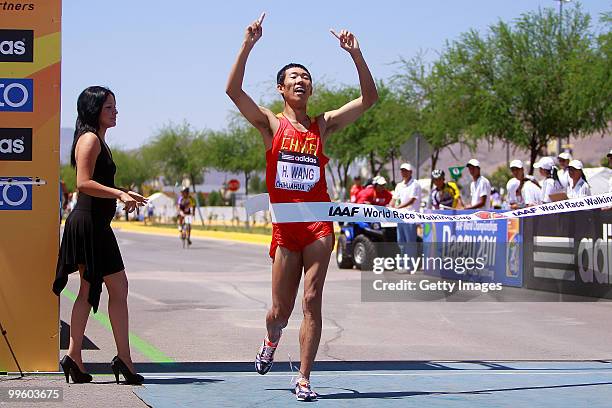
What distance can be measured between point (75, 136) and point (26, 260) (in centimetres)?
89

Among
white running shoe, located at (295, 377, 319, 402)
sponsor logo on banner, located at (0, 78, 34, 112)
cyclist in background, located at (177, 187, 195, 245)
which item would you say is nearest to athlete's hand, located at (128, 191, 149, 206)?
sponsor logo on banner, located at (0, 78, 34, 112)

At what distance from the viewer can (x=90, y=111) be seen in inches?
308

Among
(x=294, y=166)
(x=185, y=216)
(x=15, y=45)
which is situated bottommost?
(x=185, y=216)

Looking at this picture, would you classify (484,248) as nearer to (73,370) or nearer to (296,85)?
(296,85)

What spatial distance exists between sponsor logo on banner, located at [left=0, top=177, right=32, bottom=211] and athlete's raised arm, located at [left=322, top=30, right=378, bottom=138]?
1999 mm

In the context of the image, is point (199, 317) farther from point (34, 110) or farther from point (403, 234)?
point (403, 234)

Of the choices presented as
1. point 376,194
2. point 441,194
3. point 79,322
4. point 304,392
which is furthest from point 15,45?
point 376,194

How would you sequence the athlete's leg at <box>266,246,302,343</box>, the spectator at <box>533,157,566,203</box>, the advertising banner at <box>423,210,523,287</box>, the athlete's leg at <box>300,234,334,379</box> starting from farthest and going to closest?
the spectator at <box>533,157,566,203</box>, the advertising banner at <box>423,210,523,287</box>, the athlete's leg at <box>266,246,302,343</box>, the athlete's leg at <box>300,234,334,379</box>

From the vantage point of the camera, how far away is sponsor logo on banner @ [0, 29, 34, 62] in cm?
775

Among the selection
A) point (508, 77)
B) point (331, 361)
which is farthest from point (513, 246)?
point (508, 77)

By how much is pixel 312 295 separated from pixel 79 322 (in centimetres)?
159

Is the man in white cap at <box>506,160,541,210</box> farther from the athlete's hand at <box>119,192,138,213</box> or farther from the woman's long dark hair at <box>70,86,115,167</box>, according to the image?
the athlete's hand at <box>119,192,138,213</box>

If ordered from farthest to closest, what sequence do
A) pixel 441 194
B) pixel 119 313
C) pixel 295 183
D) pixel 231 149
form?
1. pixel 231 149
2. pixel 441 194
3. pixel 119 313
4. pixel 295 183

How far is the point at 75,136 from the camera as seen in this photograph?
781 centimetres
